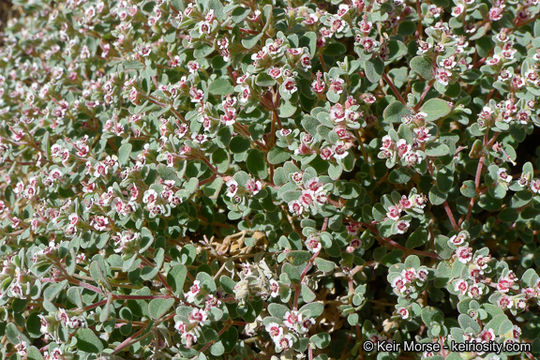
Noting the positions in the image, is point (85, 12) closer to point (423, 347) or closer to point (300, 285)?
point (300, 285)

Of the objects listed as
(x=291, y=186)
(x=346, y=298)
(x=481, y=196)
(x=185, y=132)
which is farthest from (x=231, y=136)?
(x=481, y=196)

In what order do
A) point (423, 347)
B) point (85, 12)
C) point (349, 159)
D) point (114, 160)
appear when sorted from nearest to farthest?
point (349, 159)
point (423, 347)
point (114, 160)
point (85, 12)

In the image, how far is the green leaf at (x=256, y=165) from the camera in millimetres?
1998

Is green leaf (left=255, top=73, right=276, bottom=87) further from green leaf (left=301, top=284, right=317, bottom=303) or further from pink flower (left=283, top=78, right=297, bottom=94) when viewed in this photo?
green leaf (left=301, top=284, right=317, bottom=303)


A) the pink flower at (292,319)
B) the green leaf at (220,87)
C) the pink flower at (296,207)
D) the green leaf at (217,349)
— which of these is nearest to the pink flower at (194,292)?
the green leaf at (217,349)

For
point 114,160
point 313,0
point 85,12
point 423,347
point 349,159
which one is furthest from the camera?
point 85,12

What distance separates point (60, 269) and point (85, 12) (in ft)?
5.05

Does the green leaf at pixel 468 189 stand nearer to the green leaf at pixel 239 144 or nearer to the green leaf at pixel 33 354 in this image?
the green leaf at pixel 239 144

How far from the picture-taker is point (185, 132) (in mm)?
1998

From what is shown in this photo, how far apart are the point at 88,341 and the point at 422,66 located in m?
1.58

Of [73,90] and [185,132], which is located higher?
[185,132]

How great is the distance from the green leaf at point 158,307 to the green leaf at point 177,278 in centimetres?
5

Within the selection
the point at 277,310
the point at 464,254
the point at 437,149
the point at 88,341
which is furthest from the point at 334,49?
the point at 88,341

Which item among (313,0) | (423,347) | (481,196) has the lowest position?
(423,347)
